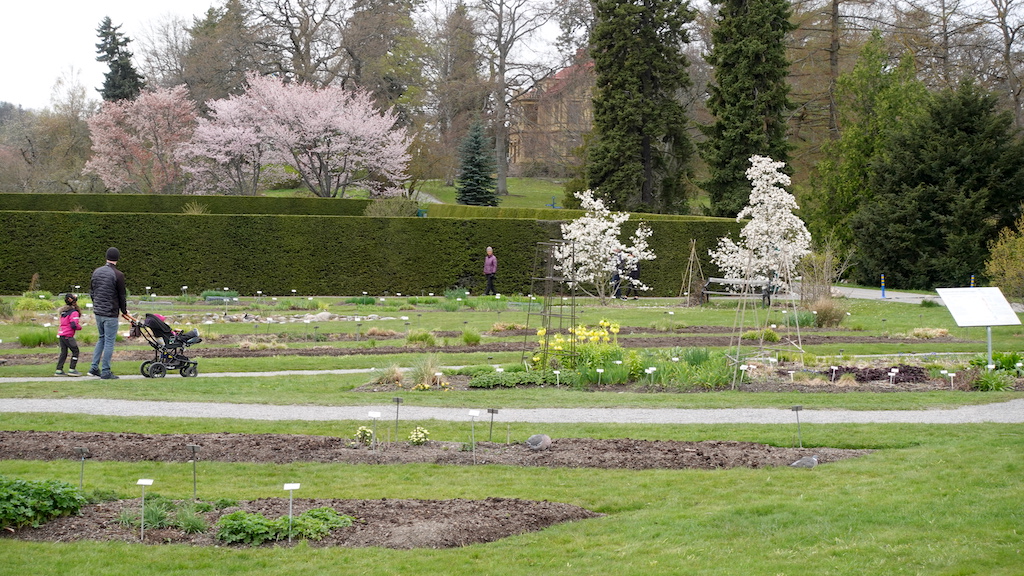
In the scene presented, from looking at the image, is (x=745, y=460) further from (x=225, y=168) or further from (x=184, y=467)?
(x=225, y=168)

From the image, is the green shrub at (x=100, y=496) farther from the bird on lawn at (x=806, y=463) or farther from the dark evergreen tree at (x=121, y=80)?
Result: the dark evergreen tree at (x=121, y=80)

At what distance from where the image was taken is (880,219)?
30297 millimetres

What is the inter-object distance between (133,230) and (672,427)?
20.3 meters

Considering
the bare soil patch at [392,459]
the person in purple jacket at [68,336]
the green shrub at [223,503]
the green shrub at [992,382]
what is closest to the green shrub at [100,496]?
the bare soil patch at [392,459]

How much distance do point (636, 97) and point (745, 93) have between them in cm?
491

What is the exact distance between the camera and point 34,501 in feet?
20.2

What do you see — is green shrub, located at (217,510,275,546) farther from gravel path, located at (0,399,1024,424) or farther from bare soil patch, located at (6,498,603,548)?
gravel path, located at (0,399,1024,424)

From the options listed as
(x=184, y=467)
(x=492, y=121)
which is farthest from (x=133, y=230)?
(x=492, y=121)

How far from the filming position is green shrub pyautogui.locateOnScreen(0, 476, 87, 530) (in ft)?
19.9

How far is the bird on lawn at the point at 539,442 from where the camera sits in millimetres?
8445

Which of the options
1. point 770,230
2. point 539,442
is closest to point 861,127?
point 770,230

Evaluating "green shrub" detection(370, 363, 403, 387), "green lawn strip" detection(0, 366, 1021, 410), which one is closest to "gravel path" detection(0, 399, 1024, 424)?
"green lawn strip" detection(0, 366, 1021, 410)

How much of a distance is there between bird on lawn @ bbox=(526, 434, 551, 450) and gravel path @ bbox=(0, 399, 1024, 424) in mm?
1417

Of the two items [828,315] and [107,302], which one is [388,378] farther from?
[828,315]
